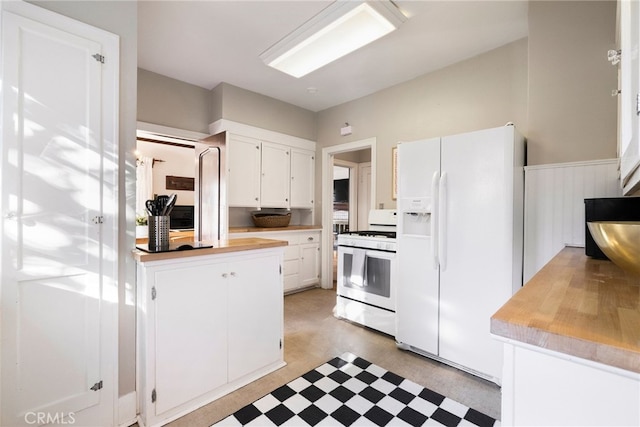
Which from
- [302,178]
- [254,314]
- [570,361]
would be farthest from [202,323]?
[302,178]

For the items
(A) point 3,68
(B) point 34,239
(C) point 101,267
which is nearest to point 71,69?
(A) point 3,68

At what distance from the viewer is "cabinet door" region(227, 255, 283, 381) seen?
74.2 inches

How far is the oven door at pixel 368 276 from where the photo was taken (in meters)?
2.67

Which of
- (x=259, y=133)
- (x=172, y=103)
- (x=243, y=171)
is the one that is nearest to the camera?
(x=172, y=103)

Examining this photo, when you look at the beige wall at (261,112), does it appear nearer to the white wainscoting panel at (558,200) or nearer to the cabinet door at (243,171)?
the cabinet door at (243,171)

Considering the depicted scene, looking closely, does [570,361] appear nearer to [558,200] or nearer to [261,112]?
[558,200]

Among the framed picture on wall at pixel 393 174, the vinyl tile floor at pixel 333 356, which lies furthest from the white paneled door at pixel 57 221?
the framed picture on wall at pixel 393 174

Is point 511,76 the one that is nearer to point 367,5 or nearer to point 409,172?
point 409,172

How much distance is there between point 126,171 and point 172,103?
2.10 meters

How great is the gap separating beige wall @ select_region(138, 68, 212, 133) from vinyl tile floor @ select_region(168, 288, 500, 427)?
2.63 meters

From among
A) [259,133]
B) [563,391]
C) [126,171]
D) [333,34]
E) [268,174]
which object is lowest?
[563,391]

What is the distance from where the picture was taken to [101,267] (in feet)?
5.13

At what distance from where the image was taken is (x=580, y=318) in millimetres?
618

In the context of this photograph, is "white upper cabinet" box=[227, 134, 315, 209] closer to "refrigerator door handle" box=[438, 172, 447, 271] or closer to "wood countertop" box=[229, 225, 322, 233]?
"wood countertop" box=[229, 225, 322, 233]
